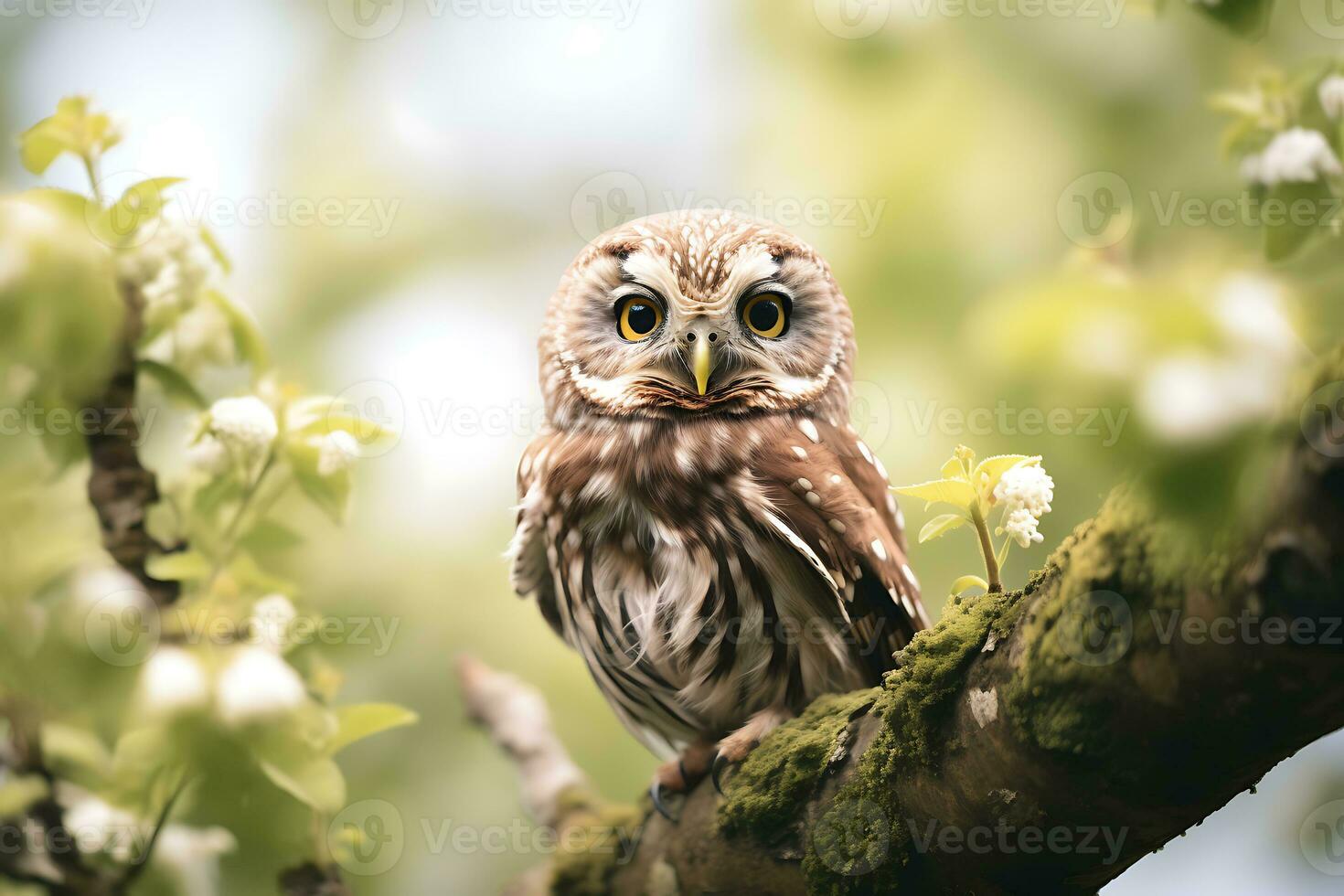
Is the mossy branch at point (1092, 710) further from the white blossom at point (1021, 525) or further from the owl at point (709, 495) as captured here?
the owl at point (709, 495)

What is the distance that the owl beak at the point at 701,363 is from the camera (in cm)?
221

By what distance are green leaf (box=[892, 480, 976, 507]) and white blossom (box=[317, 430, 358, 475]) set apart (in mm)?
962

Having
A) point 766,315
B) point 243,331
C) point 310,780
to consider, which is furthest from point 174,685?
point 766,315

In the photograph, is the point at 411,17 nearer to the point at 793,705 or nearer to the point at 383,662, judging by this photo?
the point at 383,662

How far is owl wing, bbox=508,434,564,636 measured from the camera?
2.40m

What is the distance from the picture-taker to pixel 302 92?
4.24m

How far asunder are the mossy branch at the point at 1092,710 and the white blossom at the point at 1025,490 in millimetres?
126

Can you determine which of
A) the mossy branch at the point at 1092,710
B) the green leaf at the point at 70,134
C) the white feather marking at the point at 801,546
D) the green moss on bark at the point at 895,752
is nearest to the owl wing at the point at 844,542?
the white feather marking at the point at 801,546

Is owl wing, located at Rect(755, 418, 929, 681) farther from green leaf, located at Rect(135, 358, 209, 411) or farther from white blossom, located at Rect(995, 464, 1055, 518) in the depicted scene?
green leaf, located at Rect(135, 358, 209, 411)

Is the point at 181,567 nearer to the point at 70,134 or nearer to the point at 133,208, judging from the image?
the point at 133,208

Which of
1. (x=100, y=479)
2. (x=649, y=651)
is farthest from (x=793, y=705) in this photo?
(x=100, y=479)

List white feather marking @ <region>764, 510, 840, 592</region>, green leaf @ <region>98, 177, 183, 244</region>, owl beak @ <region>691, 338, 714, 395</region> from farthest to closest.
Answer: owl beak @ <region>691, 338, 714, 395</region> < white feather marking @ <region>764, 510, 840, 592</region> < green leaf @ <region>98, 177, 183, 244</region>

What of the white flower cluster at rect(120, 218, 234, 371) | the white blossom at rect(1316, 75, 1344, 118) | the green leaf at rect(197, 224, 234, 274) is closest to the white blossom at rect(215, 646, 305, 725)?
the white flower cluster at rect(120, 218, 234, 371)

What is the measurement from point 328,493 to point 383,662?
6.16 feet
